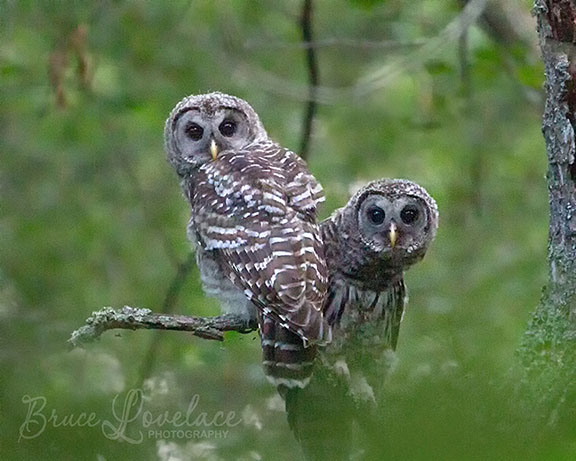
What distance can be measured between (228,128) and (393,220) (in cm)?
118

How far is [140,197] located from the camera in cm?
630

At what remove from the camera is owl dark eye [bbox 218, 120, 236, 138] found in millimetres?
4318

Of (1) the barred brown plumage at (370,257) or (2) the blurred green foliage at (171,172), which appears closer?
(1) the barred brown plumage at (370,257)

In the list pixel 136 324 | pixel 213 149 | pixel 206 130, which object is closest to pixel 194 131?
pixel 206 130

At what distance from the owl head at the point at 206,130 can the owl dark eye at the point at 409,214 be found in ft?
3.32

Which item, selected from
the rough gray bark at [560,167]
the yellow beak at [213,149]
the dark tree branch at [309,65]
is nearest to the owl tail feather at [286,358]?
the rough gray bark at [560,167]

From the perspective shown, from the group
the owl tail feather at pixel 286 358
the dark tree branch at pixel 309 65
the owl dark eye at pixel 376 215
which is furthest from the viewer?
the dark tree branch at pixel 309 65

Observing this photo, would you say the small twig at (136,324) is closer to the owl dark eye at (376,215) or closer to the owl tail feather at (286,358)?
the owl tail feather at (286,358)

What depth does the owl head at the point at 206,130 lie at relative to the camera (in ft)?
13.9

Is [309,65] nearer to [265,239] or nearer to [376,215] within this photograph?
[376,215]

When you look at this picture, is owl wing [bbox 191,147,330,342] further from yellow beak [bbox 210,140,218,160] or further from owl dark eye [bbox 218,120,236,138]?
owl dark eye [bbox 218,120,236,138]

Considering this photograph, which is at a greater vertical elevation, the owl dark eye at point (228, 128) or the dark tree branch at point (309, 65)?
the dark tree branch at point (309, 65)

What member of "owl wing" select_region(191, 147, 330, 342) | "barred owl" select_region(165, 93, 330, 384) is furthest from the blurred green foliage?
"owl wing" select_region(191, 147, 330, 342)

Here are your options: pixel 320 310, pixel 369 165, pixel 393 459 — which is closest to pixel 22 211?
pixel 369 165
